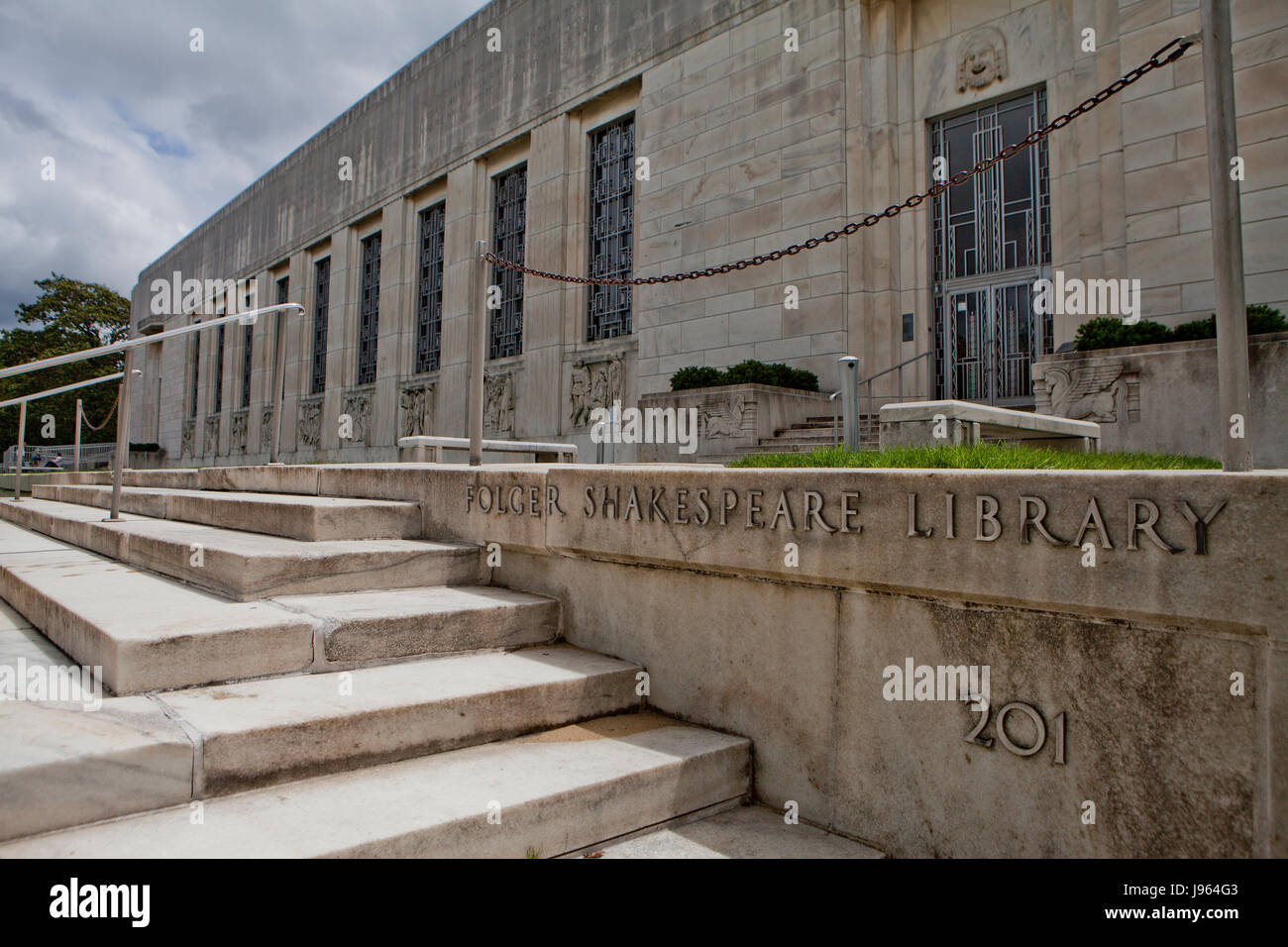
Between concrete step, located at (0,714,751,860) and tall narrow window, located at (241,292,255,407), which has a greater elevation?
tall narrow window, located at (241,292,255,407)

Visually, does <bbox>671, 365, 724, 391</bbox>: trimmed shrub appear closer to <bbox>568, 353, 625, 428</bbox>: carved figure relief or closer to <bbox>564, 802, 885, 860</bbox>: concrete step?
<bbox>568, 353, 625, 428</bbox>: carved figure relief

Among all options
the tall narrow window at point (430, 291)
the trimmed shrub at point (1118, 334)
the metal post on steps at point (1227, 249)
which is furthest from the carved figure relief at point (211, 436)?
the metal post on steps at point (1227, 249)

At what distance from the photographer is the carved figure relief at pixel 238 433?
106ft

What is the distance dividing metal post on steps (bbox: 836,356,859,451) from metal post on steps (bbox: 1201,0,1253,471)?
251 centimetres

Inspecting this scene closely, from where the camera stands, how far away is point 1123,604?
2.36 m

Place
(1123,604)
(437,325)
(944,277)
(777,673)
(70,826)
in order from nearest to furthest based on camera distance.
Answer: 1. (70,826)
2. (1123,604)
3. (777,673)
4. (944,277)
5. (437,325)

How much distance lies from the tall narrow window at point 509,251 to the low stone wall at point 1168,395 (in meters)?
13.3

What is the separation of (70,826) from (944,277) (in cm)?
1302

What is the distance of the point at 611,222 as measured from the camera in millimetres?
17234

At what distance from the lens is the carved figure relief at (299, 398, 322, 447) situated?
88.6 ft

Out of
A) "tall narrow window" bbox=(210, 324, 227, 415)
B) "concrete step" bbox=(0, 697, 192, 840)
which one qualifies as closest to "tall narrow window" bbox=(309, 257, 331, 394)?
"tall narrow window" bbox=(210, 324, 227, 415)

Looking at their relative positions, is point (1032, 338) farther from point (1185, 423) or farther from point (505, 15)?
point (505, 15)

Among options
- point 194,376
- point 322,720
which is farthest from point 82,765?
point 194,376
